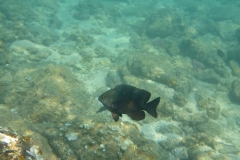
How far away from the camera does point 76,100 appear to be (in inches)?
249

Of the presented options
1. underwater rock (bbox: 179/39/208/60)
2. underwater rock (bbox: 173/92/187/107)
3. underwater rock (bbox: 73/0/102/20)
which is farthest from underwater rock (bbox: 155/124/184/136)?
underwater rock (bbox: 73/0/102/20)

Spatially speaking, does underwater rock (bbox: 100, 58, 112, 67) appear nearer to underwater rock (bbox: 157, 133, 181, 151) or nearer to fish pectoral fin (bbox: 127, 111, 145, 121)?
underwater rock (bbox: 157, 133, 181, 151)

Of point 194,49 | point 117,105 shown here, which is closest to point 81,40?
point 194,49

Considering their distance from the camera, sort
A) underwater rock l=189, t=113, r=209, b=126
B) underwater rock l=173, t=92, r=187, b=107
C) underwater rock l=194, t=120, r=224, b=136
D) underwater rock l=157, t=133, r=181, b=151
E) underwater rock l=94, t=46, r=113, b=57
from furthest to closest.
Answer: underwater rock l=94, t=46, r=113, b=57 → underwater rock l=173, t=92, r=187, b=107 → underwater rock l=189, t=113, r=209, b=126 → underwater rock l=194, t=120, r=224, b=136 → underwater rock l=157, t=133, r=181, b=151

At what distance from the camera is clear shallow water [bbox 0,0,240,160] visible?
12.8 feet

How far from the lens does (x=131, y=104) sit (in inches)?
94.3

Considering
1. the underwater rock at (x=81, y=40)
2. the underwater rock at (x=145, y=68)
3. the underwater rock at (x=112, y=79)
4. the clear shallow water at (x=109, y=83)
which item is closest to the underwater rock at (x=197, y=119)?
the clear shallow water at (x=109, y=83)

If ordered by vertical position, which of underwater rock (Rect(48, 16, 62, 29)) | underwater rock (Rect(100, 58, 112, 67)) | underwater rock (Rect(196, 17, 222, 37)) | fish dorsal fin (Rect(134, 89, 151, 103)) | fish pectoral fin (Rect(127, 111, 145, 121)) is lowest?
underwater rock (Rect(48, 16, 62, 29))

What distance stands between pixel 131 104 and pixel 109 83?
7641 mm

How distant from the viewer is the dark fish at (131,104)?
2.35 metres

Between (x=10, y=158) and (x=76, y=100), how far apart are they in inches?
168

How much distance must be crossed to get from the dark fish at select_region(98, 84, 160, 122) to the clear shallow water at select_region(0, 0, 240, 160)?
4.20 feet

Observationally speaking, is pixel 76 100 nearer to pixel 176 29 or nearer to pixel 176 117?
pixel 176 117

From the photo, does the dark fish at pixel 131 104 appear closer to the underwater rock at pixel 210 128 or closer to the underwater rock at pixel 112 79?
the underwater rock at pixel 210 128
